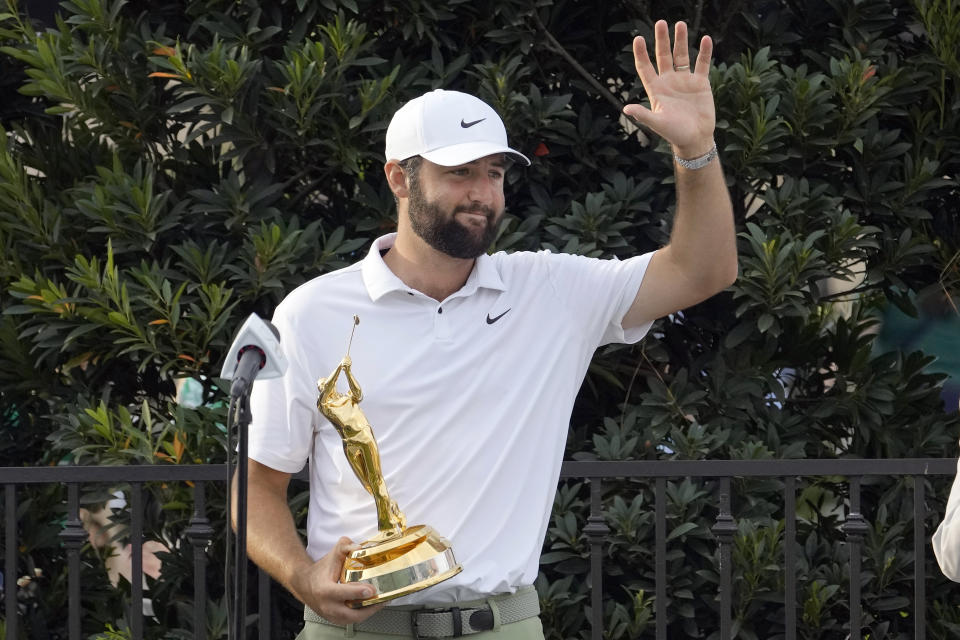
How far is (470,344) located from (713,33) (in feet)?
8.14

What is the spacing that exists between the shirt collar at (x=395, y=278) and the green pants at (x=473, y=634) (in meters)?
0.72

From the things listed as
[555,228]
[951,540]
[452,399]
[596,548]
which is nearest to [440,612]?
[452,399]

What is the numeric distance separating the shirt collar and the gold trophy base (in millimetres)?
587

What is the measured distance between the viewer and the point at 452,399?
2.82 meters

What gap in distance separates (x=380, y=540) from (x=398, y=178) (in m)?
0.93

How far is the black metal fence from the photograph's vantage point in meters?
3.90

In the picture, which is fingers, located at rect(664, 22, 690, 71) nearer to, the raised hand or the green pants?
the raised hand

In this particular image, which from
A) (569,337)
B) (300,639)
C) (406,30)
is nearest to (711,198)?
(569,337)

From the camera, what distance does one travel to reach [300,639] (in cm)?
301

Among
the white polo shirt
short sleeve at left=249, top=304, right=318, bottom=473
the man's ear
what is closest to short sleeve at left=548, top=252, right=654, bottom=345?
the white polo shirt

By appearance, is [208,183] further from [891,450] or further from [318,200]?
[891,450]

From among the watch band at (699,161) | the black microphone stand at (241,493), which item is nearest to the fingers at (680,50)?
the watch band at (699,161)

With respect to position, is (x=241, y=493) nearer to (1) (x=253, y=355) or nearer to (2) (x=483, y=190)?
(1) (x=253, y=355)

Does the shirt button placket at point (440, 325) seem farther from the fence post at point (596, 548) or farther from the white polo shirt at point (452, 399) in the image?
the fence post at point (596, 548)
